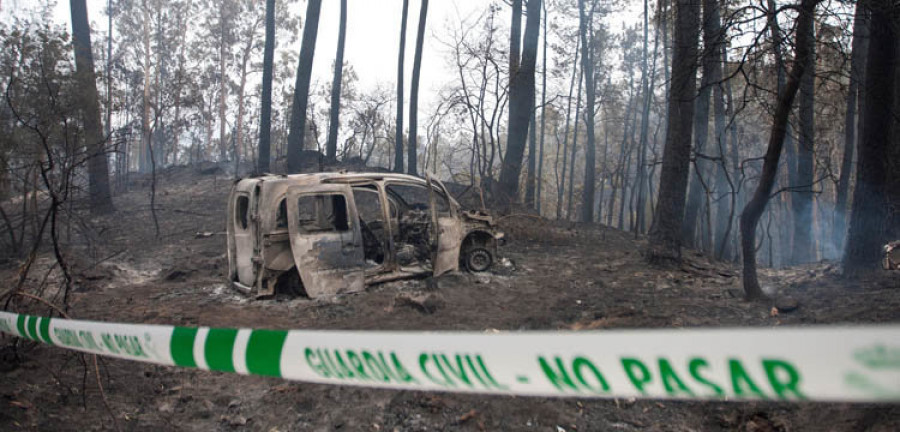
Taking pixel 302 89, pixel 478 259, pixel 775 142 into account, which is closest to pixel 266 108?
pixel 302 89

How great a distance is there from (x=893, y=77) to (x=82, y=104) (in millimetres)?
16178

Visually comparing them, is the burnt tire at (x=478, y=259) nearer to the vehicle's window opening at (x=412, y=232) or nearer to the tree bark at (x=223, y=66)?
the vehicle's window opening at (x=412, y=232)

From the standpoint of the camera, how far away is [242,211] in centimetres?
696

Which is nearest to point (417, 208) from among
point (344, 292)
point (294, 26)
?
point (344, 292)

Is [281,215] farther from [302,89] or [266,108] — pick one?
[266,108]

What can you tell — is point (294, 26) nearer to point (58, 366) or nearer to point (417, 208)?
point (417, 208)

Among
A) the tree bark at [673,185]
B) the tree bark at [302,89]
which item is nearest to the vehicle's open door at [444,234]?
Answer: the tree bark at [673,185]

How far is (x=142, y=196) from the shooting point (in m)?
18.2

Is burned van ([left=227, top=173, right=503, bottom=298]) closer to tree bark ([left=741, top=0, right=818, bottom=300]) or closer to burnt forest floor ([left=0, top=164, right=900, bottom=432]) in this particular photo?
burnt forest floor ([left=0, top=164, right=900, bottom=432])

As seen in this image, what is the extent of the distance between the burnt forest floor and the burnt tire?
20 cm

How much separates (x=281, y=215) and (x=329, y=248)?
2.46ft

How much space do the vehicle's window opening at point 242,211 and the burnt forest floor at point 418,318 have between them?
1.00 meters

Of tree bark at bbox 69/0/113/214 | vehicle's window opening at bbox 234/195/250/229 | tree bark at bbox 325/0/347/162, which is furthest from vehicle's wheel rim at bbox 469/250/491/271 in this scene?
tree bark at bbox 325/0/347/162

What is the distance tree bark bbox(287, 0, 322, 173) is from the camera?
1556cm
